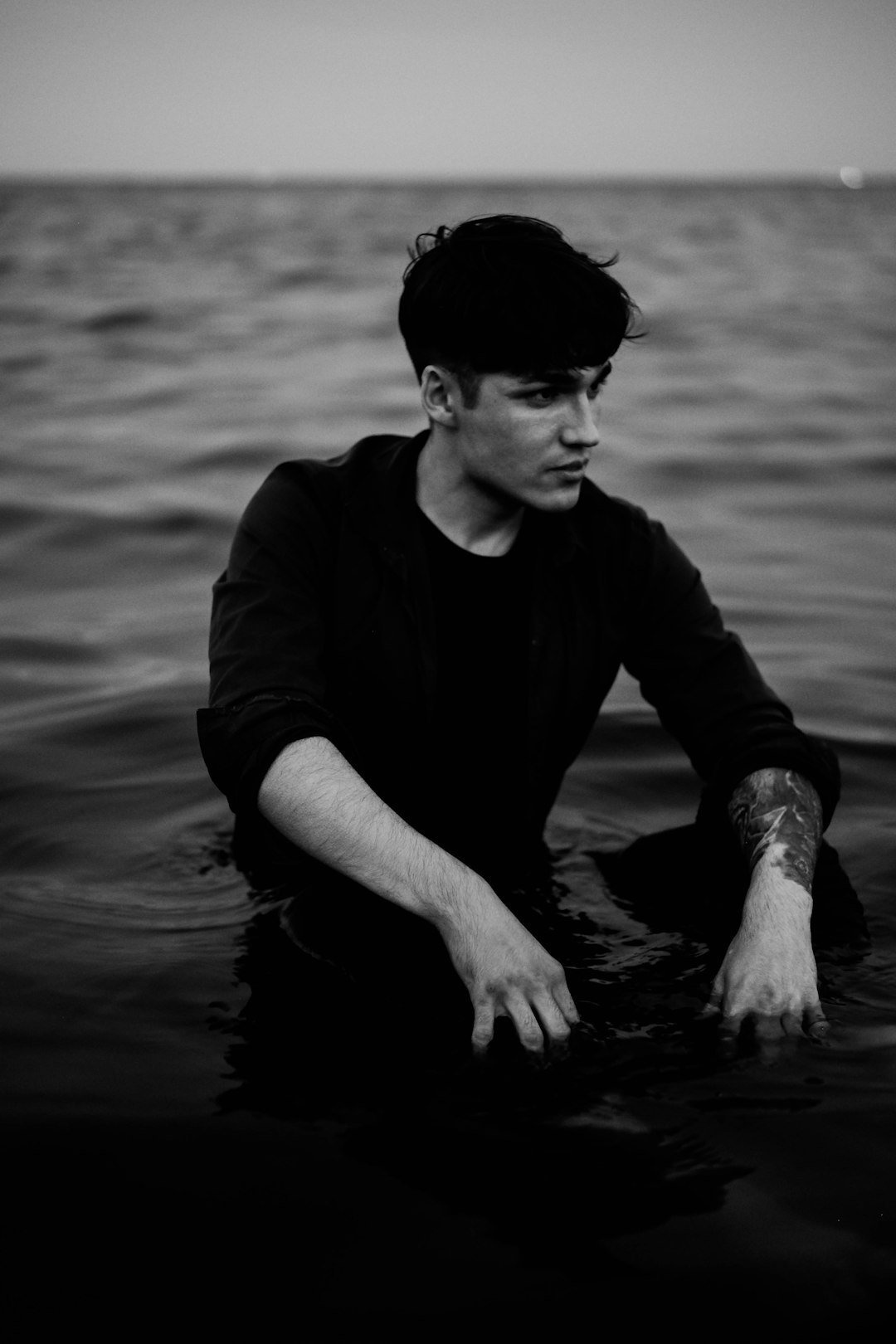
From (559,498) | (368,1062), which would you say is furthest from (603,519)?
(368,1062)

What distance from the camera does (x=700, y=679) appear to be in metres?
3.87

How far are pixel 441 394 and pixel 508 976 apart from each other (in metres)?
1.49

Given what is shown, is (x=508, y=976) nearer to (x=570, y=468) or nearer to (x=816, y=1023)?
(x=816, y=1023)

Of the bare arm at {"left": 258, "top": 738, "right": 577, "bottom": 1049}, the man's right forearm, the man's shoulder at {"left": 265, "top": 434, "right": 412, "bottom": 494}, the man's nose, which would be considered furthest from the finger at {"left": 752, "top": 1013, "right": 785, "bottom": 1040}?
the man's shoulder at {"left": 265, "top": 434, "right": 412, "bottom": 494}

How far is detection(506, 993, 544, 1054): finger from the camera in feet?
9.56

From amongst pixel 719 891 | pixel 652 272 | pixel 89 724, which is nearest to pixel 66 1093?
pixel 719 891

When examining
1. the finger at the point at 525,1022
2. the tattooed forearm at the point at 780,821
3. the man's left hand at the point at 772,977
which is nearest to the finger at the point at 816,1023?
the man's left hand at the point at 772,977

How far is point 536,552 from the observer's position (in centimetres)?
377

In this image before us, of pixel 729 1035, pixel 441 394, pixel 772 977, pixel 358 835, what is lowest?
pixel 729 1035

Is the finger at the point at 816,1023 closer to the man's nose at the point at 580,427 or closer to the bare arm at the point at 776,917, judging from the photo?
the bare arm at the point at 776,917

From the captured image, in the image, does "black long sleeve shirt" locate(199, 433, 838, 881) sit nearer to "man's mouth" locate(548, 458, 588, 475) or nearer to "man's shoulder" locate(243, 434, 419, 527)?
"man's shoulder" locate(243, 434, 419, 527)

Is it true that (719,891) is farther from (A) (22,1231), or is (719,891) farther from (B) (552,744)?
(A) (22,1231)

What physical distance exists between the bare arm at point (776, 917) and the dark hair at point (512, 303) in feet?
3.84

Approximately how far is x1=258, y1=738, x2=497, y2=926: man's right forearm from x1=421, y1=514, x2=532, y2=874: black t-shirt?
63 centimetres
